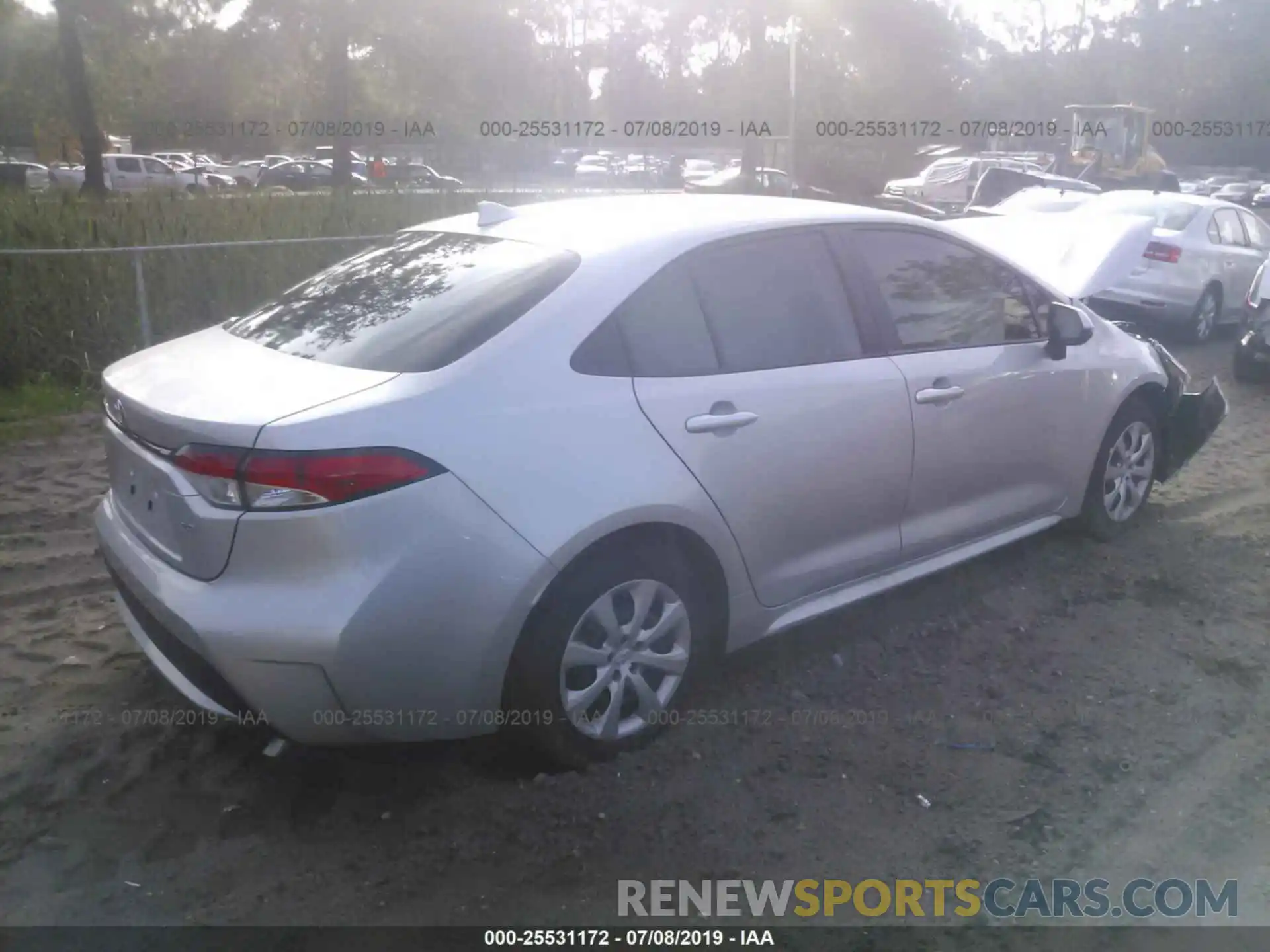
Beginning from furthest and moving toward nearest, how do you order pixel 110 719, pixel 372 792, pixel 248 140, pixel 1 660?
1. pixel 248 140
2. pixel 1 660
3. pixel 110 719
4. pixel 372 792

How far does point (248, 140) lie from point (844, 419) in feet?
159

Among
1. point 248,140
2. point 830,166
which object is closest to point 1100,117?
point 830,166

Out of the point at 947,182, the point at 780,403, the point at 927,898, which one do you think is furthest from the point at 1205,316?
the point at 947,182

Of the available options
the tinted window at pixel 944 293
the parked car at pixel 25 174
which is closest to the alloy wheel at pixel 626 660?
the tinted window at pixel 944 293

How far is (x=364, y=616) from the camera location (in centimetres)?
303

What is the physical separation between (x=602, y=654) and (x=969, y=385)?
191 centimetres

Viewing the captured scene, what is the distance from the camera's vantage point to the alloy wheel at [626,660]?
3.49m

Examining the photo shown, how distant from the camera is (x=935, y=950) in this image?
2.94 m

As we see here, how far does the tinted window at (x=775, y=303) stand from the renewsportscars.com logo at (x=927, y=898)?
5.20ft

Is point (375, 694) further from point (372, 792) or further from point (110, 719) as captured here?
point (110, 719)

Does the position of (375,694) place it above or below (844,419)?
below

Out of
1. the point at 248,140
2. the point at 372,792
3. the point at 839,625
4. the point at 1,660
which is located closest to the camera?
the point at 372,792

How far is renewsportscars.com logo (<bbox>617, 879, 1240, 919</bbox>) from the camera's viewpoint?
308 centimetres

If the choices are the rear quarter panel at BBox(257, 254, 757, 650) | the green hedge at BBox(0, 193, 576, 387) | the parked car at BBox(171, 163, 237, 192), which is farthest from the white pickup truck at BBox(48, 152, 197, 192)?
the rear quarter panel at BBox(257, 254, 757, 650)
